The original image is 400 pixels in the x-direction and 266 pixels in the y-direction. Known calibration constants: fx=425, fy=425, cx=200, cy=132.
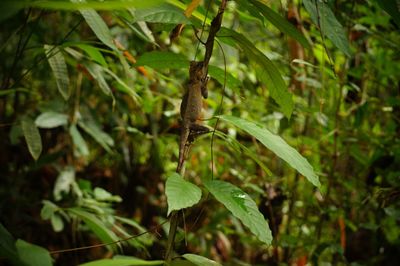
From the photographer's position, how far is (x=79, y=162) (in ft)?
6.15

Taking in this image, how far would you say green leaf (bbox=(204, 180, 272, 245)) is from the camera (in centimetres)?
50

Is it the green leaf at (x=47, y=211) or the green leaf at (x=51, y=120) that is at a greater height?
the green leaf at (x=51, y=120)

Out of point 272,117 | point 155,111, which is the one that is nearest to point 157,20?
point 272,117

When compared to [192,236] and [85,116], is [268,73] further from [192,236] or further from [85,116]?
[192,236]

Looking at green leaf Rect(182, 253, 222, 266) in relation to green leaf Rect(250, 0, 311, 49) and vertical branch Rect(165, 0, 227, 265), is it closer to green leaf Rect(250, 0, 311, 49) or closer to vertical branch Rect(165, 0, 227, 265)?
vertical branch Rect(165, 0, 227, 265)

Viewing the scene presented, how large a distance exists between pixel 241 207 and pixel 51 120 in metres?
1.00

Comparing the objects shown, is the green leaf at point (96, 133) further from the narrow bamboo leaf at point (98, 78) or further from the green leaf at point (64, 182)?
the narrow bamboo leaf at point (98, 78)

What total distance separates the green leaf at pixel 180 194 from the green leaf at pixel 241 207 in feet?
0.09

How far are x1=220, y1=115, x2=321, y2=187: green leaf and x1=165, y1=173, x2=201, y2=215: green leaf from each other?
0.10 metres

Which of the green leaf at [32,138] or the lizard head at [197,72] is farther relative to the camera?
the green leaf at [32,138]

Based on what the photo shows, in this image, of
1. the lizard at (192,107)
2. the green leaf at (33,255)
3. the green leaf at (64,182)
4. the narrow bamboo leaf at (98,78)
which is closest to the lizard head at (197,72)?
the lizard at (192,107)

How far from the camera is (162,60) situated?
66 cm

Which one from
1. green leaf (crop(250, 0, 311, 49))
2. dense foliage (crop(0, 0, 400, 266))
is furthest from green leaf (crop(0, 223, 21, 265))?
green leaf (crop(250, 0, 311, 49))

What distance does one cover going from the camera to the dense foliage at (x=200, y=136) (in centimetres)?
68
